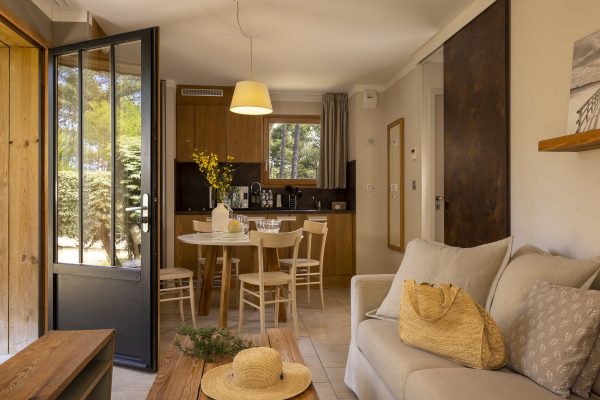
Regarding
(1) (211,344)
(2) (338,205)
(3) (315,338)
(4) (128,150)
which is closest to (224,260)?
(3) (315,338)

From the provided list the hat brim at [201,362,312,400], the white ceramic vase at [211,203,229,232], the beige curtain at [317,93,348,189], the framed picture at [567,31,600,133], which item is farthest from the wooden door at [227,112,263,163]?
the hat brim at [201,362,312,400]

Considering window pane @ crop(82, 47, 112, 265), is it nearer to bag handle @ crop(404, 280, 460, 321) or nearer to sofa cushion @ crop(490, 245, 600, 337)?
bag handle @ crop(404, 280, 460, 321)

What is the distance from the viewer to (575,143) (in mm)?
2184

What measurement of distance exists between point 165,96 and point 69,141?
2.62 metres

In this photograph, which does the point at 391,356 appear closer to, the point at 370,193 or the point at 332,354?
the point at 332,354

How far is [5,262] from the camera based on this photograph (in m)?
3.34

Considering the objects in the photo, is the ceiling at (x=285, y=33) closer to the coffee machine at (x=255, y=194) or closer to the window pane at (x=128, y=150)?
the window pane at (x=128, y=150)

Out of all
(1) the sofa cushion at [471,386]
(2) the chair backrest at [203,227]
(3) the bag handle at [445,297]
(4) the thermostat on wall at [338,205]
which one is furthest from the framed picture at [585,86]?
(4) the thermostat on wall at [338,205]

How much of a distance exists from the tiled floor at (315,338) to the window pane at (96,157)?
855mm

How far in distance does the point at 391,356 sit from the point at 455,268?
1.98ft

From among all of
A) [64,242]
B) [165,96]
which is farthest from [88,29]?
[165,96]

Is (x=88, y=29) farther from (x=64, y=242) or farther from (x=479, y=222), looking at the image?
(x=479, y=222)

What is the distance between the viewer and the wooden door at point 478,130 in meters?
3.16

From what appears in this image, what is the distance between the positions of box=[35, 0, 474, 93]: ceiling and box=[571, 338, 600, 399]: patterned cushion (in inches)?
108
